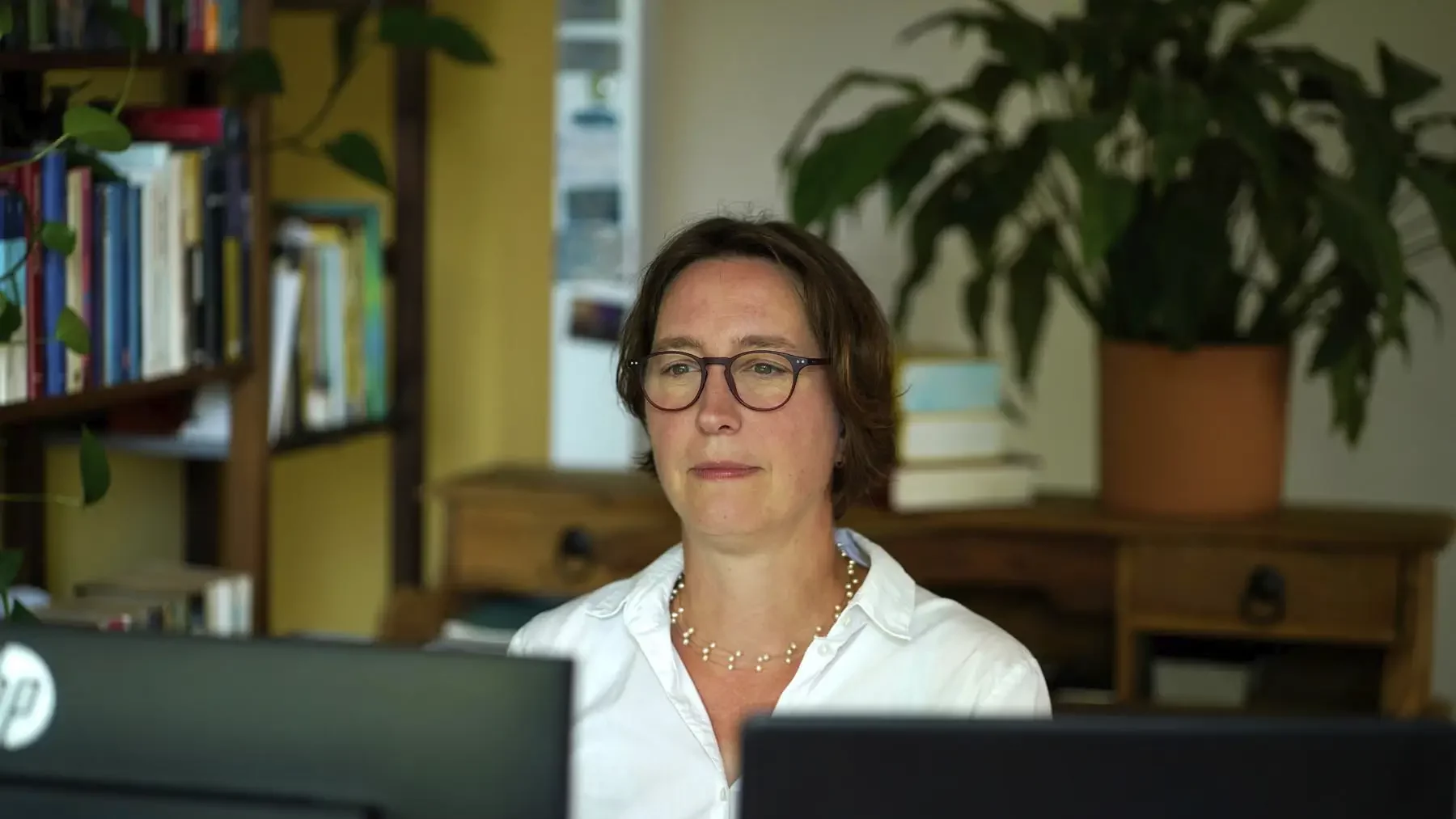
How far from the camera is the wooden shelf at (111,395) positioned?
74.3 inches

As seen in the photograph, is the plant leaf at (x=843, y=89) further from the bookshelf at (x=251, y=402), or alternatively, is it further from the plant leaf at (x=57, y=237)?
the plant leaf at (x=57, y=237)

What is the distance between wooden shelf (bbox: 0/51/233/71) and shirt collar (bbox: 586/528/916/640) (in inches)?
35.7

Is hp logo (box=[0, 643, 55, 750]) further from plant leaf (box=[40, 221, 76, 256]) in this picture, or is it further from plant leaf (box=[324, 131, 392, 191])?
plant leaf (box=[324, 131, 392, 191])

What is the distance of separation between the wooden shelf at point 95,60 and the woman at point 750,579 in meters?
0.77

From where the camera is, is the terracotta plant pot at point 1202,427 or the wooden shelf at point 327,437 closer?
the terracotta plant pot at point 1202,427

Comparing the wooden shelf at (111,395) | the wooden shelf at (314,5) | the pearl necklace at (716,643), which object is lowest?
the pearl necklace at (716,643)

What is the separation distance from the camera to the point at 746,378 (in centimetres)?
163

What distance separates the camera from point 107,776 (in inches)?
34.6

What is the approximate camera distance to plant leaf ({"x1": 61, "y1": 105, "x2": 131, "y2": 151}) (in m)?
1.64

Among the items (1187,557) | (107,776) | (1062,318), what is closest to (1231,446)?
(1187,557)

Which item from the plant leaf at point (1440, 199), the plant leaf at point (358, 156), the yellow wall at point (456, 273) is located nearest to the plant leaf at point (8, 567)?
the plant leaf at point (358, 156)

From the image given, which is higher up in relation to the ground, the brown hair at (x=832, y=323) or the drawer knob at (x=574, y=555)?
the brown hair at (x=832, y=323)

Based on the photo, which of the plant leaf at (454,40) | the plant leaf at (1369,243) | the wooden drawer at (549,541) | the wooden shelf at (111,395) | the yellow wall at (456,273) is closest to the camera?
the wooden shelf at (111,395)

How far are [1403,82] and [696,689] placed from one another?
4.64 ft
